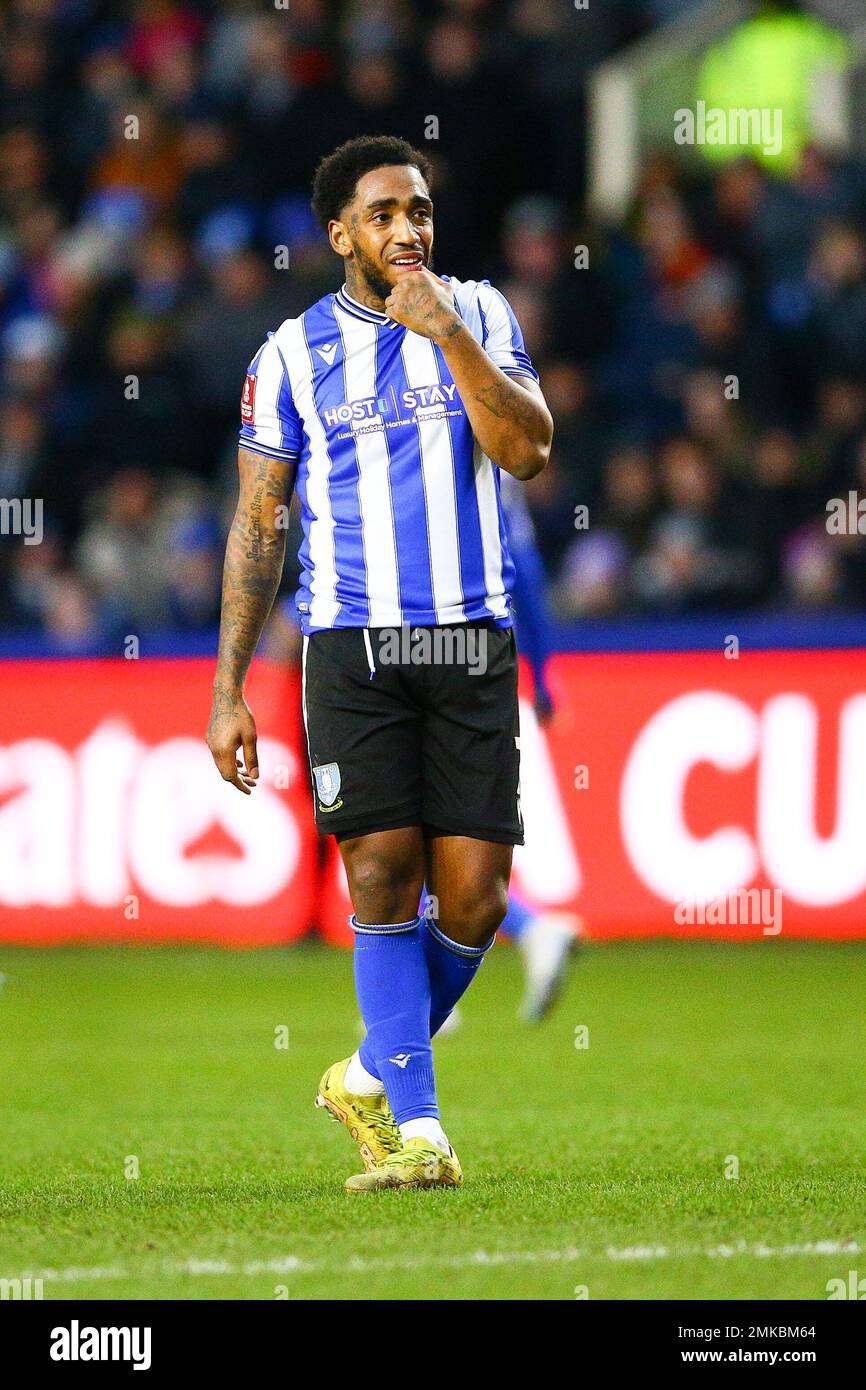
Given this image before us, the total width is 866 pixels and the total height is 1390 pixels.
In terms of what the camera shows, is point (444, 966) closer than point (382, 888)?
No

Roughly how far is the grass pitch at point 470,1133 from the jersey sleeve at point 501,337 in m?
1.76

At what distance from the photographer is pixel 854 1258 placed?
393 cm

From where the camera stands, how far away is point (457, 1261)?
390 cm

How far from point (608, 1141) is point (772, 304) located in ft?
22.8

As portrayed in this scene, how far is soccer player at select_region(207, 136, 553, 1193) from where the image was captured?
4.68 meters

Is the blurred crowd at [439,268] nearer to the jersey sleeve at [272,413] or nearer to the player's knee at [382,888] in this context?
the jersey sleeve at [272,413]

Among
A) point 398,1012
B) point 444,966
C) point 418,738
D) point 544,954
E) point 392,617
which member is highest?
point 392,617

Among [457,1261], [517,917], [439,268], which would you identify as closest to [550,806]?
[517,917]

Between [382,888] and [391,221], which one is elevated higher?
[391,221]

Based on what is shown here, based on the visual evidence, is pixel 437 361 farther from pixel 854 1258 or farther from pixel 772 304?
pixel 772 304

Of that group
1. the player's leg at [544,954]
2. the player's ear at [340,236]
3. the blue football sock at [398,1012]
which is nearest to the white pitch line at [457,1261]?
the blue football sock at [398,1012]

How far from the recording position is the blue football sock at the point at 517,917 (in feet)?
24.8

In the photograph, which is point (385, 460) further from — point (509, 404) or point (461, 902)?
point (461, 902)

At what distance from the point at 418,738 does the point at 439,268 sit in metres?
7.58
